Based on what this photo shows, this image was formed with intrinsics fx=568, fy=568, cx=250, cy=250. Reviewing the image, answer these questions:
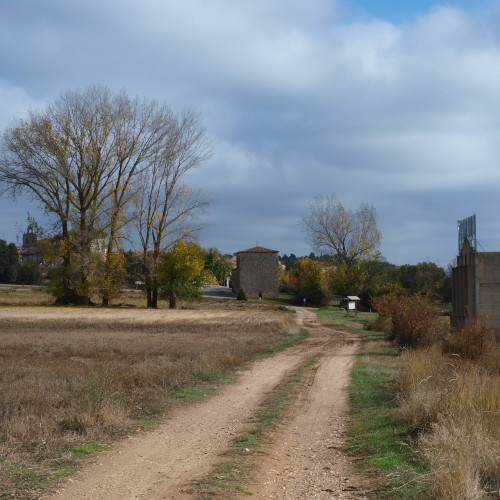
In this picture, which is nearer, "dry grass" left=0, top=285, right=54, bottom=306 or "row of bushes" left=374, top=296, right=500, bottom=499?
"row of bushes" left=374, top=296, right=500, bottom=499

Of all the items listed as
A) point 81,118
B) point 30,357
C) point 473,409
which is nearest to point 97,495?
point 473,409

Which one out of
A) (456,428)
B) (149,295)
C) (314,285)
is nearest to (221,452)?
(456,428)

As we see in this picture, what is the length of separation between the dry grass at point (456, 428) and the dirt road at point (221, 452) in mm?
1082

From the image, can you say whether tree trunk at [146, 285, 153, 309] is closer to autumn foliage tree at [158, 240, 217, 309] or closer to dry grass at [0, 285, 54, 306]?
autumn foliage tree at [158, 240, 217, 309]

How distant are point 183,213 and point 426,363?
49103 millimetres

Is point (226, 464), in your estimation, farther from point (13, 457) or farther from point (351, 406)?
point (351, 406)

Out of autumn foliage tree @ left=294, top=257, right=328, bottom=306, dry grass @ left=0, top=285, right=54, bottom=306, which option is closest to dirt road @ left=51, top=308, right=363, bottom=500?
dry grass @ left=0, top=285, right=54, bottom=306

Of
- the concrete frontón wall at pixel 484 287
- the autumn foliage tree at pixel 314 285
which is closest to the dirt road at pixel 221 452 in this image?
the concrete frontón wall at pixel 484 287

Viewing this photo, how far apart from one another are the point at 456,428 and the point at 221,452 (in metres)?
3.22

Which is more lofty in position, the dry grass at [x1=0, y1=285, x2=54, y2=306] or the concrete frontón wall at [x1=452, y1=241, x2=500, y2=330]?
the concrete frontón wall at [x1=452, y1=241, x2=500, y2=330]

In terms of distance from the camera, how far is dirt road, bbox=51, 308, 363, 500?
638cm

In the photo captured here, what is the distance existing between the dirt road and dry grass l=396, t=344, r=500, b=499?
1082mm

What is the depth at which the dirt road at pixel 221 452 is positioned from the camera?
6.38m

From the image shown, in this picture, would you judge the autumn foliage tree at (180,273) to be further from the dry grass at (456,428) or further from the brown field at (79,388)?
the dry grass at (456,428)
